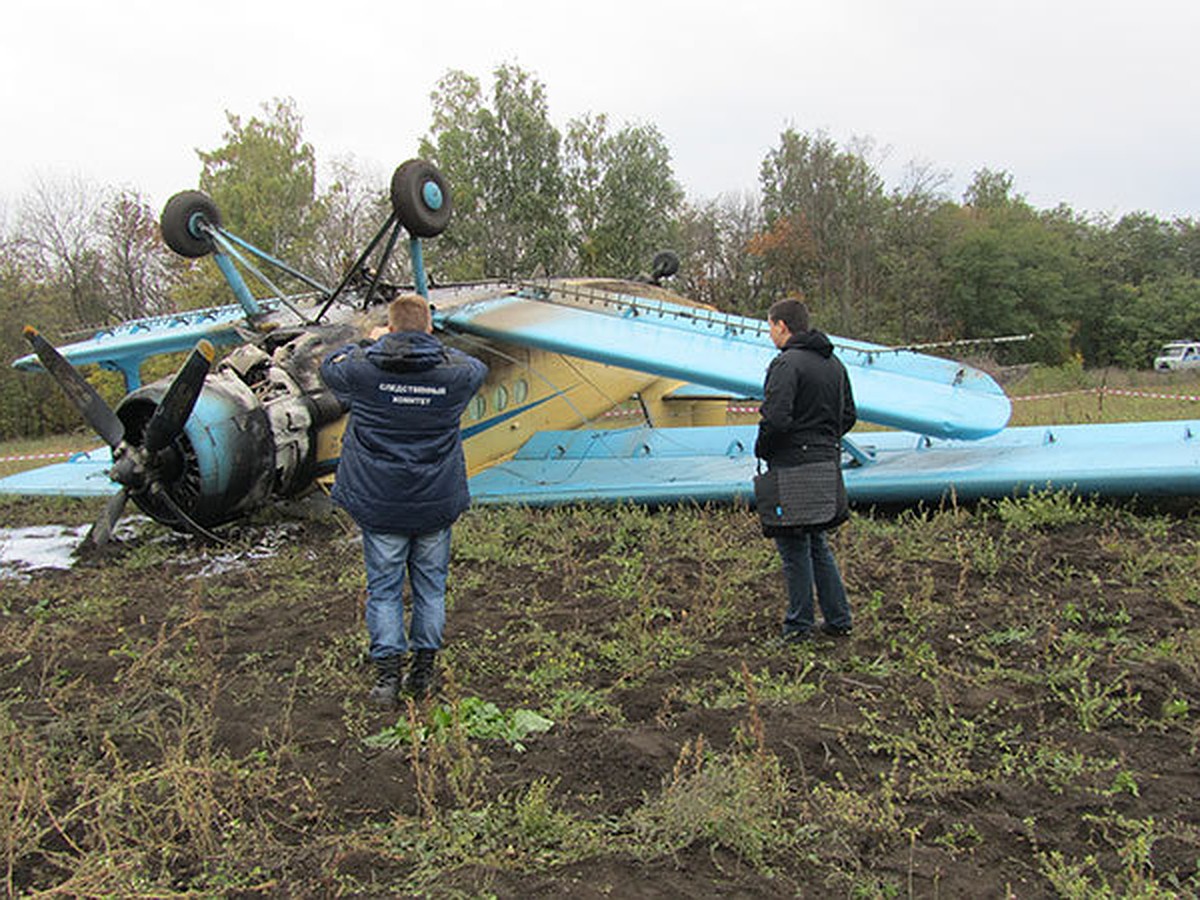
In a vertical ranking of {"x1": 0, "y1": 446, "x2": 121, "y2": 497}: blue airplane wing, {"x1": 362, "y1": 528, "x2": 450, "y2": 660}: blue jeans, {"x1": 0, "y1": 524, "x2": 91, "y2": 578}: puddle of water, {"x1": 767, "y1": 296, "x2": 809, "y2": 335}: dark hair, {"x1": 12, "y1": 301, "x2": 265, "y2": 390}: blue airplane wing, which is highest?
{"x1": 12, "y1": 301, "x2": 265, "y2": 390}: blue airplane wing

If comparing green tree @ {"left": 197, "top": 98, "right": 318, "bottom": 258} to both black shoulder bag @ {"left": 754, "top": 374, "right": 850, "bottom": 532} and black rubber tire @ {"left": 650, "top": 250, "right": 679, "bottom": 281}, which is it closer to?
black rubber tire @ {"left": 650, "top": 250, "right": 679, "bottom": 281}

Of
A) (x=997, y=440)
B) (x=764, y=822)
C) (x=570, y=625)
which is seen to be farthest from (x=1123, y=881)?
(x=997, y=440)

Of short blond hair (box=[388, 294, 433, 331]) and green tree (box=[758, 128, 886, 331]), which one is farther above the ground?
green tree (box=[758, 128, 886, 331])

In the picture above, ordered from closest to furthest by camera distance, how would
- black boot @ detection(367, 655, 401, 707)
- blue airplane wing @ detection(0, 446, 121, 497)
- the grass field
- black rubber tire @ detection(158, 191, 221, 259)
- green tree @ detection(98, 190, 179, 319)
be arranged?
1. the grass field
2. black boot @ detection(367, 655, 401, 707)
3. black rubber tire @ detection(158, 191, 221, 259)
4. blue airplane wing @ detection(0, 446, 121, 497)
5. green tree @ detection(98, 190, 179, 319)

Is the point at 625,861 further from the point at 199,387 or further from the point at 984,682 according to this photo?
the point at 199,387

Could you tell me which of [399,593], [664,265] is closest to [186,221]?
[399,593]

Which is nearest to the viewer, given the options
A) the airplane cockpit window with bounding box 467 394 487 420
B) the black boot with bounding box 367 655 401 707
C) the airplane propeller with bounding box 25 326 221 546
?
the black boot with bounding box 367 655 401 707

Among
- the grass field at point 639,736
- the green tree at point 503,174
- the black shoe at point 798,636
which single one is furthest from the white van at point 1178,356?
the black shoe at point 798,636

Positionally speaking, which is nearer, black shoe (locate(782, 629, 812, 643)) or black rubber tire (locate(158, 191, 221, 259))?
black shoe (locate(782, 629, 812, 643))

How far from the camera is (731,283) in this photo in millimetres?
52344

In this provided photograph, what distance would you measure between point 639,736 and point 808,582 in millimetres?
1639

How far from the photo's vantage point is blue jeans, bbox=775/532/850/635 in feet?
16.2

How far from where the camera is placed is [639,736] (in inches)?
146

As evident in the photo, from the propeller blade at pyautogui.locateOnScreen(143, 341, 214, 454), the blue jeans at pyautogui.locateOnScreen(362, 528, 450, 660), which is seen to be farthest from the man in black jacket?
the propeller blade at pyautogui.locateOnScreen(143, 341, 214, 454)
